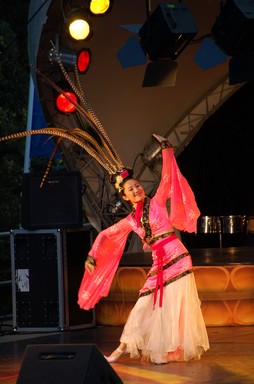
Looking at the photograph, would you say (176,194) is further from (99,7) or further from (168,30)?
(99,7)

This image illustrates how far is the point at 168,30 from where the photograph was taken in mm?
7566

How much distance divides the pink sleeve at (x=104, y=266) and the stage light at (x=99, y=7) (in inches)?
71.9

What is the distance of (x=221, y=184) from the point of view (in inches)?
501

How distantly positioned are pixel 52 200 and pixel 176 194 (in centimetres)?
197

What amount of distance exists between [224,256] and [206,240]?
2414mm

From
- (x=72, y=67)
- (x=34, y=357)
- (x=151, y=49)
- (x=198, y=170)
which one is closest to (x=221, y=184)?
(x=198, y=170)

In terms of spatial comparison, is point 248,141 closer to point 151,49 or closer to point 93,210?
point 93,210

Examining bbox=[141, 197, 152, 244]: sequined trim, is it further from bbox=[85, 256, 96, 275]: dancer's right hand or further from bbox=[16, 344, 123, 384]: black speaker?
bbox=[16, 344, 123, 384]: black speaker

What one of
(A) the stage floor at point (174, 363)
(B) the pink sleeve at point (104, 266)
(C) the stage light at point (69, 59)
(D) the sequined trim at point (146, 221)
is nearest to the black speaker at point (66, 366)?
(A) the stage floor at point (174, 363)

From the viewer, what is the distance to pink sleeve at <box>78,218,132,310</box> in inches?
320

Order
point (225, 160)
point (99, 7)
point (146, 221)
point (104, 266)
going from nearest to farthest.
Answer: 1. point (146, 221)
2. point (104, 266)
3. point (99, 7)
4. point (225, 160)

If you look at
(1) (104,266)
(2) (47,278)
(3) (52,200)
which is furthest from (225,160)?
(1) (104,266)

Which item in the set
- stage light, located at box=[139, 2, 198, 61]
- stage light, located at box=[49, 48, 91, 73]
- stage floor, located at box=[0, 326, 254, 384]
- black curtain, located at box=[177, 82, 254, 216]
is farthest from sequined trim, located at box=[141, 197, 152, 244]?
black curtain, located at box=[177, 82, 254, 216]

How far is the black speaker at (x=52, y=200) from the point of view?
9633mm
